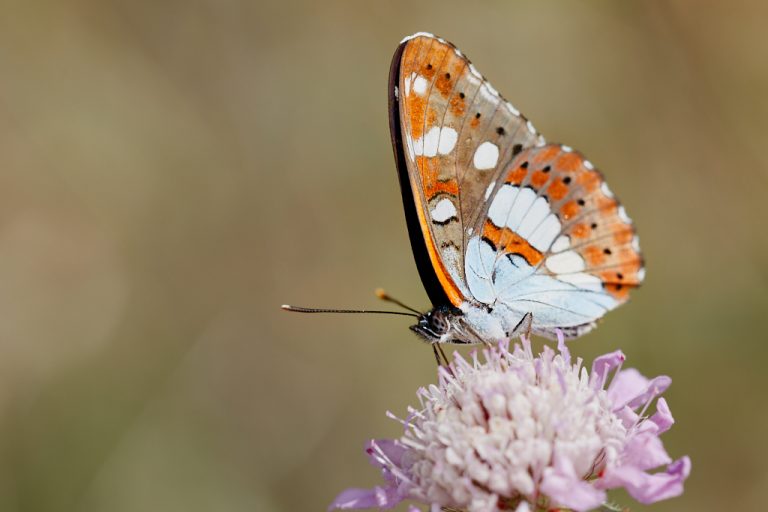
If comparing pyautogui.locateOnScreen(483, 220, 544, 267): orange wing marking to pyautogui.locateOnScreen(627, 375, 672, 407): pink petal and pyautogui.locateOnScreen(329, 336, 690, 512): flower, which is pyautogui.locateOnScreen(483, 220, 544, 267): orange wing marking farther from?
pyautogui.locateOnScreen(627, 375, 672, 407): pink petal

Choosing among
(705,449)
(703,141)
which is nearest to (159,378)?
(705,449)

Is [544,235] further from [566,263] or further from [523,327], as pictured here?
[523,327]

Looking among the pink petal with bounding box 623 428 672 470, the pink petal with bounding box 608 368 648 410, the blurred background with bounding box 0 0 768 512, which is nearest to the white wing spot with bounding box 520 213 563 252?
the pink petal with bounding box 608 368 648 410

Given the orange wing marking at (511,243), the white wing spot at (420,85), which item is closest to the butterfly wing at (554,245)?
the orange wing marking at (511,243)

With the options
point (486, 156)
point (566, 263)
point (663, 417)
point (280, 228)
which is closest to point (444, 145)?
point (486, 156)

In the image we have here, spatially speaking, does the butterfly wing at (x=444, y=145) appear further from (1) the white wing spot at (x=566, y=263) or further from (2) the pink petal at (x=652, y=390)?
(2) the pink petal at (x=652, y=390)

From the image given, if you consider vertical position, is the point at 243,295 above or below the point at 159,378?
above

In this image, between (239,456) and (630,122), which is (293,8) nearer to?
(630,122)

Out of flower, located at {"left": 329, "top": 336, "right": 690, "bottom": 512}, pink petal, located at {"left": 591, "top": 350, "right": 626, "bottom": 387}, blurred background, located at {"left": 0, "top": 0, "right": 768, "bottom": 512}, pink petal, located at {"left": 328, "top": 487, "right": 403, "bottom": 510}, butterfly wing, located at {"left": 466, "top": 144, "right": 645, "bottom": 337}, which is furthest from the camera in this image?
blurred background, located at {"left": 0, "top": 0, "right": 768, "bottom": 512}
